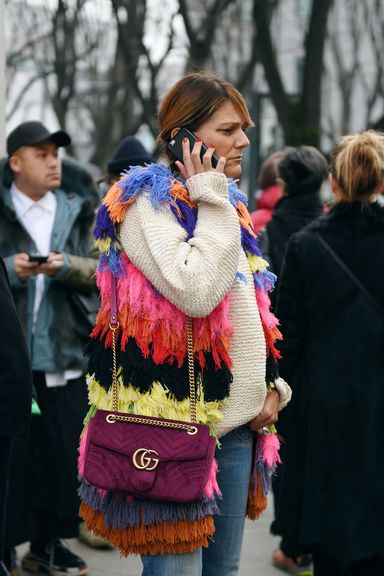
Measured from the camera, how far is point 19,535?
193 inches

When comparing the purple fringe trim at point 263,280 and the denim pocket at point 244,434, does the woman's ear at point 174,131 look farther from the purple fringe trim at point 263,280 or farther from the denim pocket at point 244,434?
the denim pocket at point 244,434

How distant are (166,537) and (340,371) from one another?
1.55 m

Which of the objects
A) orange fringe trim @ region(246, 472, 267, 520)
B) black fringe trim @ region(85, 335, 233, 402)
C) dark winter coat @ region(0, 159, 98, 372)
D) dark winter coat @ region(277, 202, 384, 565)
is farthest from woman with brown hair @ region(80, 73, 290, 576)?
dark winter coat @ region(0, 159, 98, 372)

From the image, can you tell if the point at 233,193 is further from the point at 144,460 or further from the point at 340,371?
the point at 340,371

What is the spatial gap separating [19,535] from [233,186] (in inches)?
97.4

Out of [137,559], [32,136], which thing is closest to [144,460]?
[32,136]

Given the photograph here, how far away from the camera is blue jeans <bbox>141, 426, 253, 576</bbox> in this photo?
298 cm

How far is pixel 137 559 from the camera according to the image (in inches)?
220

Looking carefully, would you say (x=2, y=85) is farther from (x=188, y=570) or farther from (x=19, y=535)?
(x=188, y=570)

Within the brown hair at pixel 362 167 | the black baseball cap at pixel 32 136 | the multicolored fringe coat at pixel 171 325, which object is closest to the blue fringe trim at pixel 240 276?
the multicolored fringe coat at pixel 171 325

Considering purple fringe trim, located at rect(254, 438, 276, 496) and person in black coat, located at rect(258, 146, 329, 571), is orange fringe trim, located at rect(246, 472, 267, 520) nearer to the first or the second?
purple fringe trim, located at rect(254, 438, 276, 496)

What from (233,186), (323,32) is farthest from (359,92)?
(233,186)

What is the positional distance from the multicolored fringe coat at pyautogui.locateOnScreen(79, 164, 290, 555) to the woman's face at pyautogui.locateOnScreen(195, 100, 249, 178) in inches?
4.9

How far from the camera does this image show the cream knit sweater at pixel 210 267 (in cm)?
281
